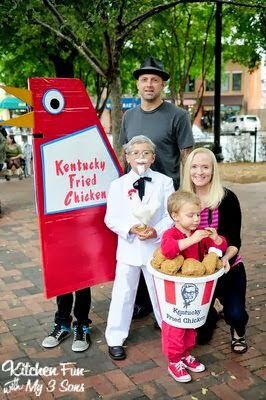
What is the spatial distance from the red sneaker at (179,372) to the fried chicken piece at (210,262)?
699mm

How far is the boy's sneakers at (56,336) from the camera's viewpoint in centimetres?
351

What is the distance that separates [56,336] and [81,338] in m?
0.19

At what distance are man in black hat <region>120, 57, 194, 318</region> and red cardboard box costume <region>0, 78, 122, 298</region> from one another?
0.39 m

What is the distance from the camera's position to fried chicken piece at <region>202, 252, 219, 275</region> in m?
2.85

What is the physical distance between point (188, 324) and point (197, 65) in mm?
16840

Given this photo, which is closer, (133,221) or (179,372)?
(179,372)

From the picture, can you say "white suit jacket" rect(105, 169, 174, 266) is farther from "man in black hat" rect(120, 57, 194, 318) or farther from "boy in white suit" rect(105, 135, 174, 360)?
"man in black hat" rect(120, 57, 194, 318)

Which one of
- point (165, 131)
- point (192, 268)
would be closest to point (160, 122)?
point (165, 131)

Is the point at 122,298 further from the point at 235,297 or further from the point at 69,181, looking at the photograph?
the point at 69,181

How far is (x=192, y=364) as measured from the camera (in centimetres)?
318

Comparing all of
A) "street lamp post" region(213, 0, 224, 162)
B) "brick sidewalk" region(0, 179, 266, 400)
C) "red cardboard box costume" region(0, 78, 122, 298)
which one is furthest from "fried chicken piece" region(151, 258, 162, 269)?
"street lamp post" region(213, 0, 224, 162)

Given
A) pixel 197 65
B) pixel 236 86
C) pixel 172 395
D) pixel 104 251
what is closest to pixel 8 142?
pixel 197 65

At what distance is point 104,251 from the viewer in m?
3.54

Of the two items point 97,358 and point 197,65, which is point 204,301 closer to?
point 97,358
